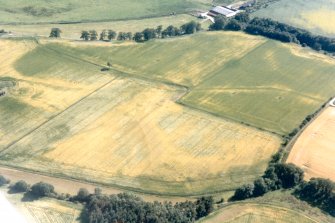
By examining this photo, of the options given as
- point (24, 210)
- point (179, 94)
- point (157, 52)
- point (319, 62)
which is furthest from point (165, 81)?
point (24, 210)

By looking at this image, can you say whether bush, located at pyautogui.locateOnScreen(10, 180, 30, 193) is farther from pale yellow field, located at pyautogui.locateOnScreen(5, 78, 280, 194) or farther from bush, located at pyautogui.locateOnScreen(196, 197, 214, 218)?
bush, located at pyautogui.locateOnScreen(196, 197, 214, 218)

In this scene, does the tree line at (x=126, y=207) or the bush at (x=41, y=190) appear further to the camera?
the bush at (x=41, y=190)

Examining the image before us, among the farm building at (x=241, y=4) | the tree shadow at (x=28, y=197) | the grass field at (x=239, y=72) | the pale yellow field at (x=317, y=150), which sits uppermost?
the farm building at (x=241, y=4)

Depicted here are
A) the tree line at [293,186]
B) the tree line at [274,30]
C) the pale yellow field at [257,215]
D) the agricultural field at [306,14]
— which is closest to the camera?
the pale yellow field at [257,215]

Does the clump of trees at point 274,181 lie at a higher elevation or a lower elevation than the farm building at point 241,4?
lower

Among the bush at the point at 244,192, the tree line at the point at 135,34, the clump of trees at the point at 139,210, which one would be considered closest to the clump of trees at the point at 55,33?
the tree line at the point at 135,34

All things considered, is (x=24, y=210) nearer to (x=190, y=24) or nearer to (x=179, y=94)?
(x=179, y=94)

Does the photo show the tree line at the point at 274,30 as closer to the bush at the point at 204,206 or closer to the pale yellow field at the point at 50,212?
the bush at the point at 204,206
